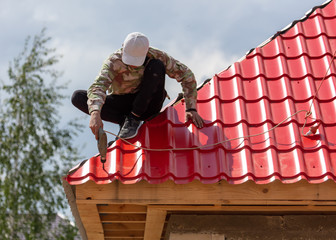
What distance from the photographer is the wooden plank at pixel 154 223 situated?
4.50 meters

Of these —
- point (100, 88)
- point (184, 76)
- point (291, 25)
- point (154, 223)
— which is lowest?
point (154, 223)

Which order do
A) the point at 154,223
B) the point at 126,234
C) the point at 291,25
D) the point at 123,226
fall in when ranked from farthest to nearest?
the point at 291,25 → the point at 126,234 → the point at 123,226 → the point at 154,223

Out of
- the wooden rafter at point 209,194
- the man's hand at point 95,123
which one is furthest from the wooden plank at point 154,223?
Result: the man's hand at point 95,123

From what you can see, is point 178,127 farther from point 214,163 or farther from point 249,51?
point 249,51

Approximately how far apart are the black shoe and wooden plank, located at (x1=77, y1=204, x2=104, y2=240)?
694mm

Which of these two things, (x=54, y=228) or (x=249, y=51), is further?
(x=54, y=228)

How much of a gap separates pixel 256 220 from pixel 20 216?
400 inches

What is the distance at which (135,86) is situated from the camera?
4883 millimetres

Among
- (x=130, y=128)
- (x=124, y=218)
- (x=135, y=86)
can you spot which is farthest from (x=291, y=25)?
(x=124, y=218)

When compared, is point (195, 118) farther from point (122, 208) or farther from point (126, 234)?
point (126, 234)

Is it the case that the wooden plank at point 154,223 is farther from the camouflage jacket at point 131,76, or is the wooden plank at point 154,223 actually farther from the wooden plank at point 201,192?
the camouflage jacket at point 131,76

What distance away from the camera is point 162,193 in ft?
13.4

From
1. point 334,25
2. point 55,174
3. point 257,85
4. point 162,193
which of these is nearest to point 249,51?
point 257,85

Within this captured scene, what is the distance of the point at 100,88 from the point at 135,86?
1.78ft
